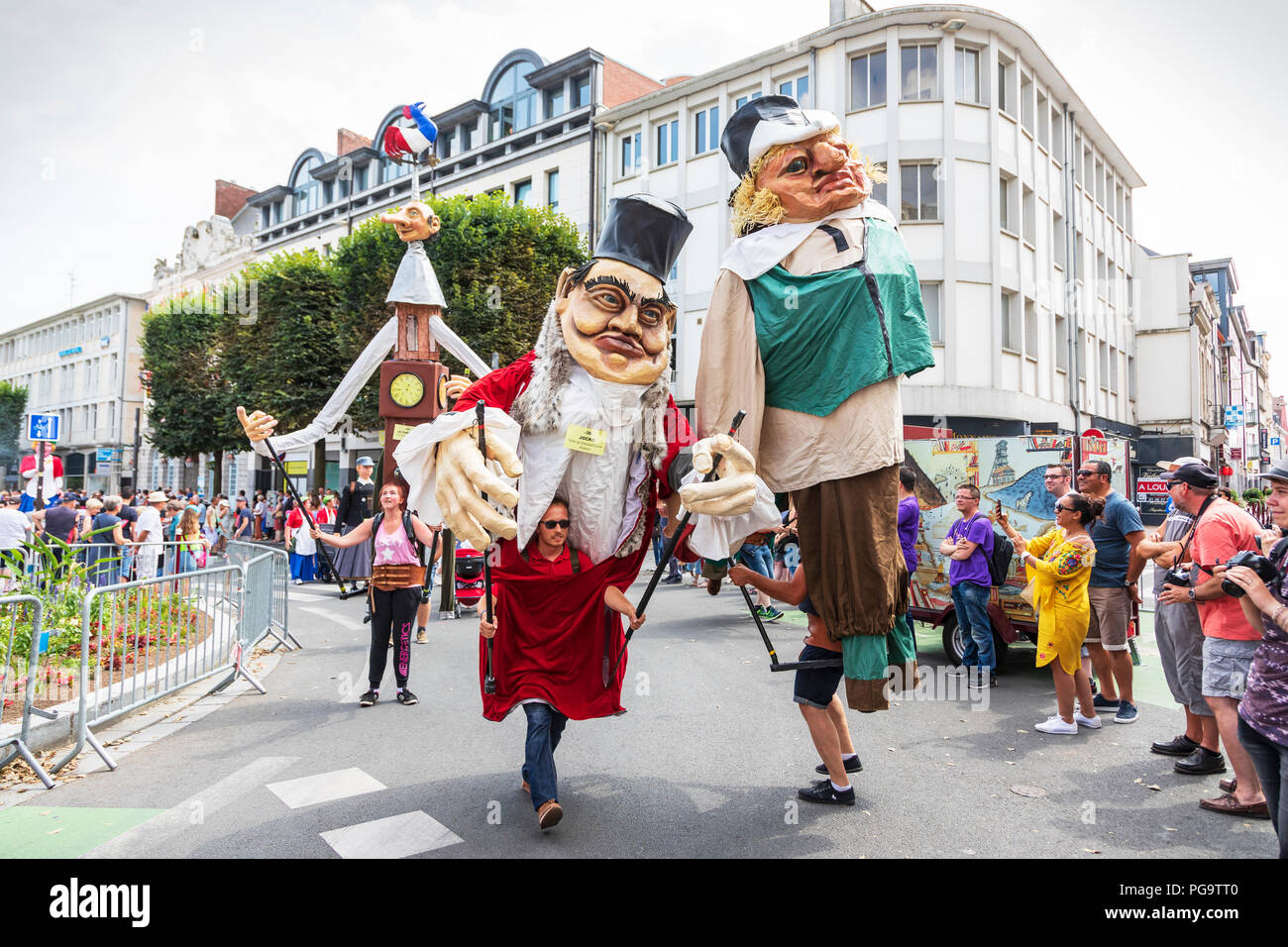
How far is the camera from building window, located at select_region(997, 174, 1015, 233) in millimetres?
21297

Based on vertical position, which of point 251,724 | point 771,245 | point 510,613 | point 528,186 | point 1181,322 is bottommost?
point 251,724

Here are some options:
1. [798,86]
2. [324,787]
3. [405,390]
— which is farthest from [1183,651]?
[798,86]

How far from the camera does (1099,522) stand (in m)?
5.79

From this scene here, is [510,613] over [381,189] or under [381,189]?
under

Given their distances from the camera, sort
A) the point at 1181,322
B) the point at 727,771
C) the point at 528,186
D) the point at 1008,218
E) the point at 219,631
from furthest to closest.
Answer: the point at 1181,322, the point at 528,186, the point at 1008,218, the point at 219,631, the point at 727,771

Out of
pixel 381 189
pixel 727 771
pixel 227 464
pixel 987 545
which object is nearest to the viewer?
pixel 727 771

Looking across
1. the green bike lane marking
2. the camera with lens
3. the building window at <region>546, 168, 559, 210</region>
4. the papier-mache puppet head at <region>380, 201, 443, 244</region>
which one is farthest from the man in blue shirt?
the building window at <region>546, 168, 559, 210</region>

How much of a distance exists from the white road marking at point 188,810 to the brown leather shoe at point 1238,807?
16.5ft

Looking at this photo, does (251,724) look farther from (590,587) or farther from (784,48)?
(784,48)

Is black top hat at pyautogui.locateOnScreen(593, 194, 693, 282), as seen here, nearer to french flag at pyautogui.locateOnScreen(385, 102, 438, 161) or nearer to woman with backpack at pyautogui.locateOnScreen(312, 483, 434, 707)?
woman with backpack at pyautogui.locateOnScreen(312, 483, 434, 707)

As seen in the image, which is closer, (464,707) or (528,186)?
(464,707)

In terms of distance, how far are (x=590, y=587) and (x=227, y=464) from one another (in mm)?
45849

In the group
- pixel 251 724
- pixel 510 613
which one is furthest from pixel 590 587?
pixel 251 724

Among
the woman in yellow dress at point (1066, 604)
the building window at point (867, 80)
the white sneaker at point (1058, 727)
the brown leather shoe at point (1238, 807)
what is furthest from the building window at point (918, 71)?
the brown leather shoe at point (1238, 807)
